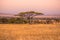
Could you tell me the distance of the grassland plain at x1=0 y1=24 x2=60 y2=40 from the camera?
3.92m

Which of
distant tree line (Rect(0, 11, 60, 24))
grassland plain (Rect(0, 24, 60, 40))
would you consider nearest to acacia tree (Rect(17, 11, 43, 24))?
distant tree line (Rect(0, 11, 60, 24))

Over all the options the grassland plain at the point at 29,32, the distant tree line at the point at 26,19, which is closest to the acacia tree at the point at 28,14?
the distant tree line at the point at 26,19

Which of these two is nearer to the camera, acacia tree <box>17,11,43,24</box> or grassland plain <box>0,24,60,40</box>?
grassland plain <box>0,24,60,40</box>

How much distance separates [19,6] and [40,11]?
69 cm

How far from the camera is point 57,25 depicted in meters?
4.56

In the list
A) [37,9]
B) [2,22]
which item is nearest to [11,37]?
[2,22]

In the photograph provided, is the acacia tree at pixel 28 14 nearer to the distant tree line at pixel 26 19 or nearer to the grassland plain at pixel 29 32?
the distant tree line at pixel 26 19

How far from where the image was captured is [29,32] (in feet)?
13.5

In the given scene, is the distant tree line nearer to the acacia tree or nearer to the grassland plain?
the acacia tree

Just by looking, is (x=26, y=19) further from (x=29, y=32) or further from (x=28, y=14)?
(x=29, y=32)

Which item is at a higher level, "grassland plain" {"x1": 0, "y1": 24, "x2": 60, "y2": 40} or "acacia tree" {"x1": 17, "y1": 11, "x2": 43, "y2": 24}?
"acacia tree" {"x1": 17, "y1": 11, "x2": 43, "y2": 24}

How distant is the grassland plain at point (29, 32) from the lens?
3.92 metres

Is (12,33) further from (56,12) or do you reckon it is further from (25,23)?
(56,12)

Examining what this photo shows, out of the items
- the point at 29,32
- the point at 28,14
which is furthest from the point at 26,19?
the point at 29,32
